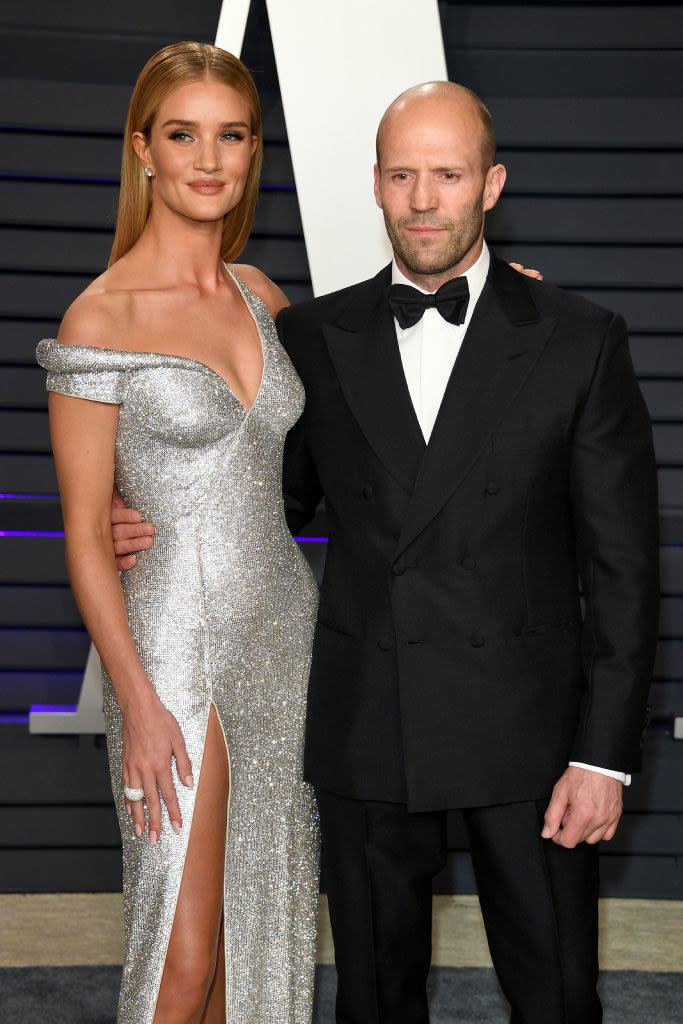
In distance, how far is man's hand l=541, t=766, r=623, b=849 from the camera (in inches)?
80.7

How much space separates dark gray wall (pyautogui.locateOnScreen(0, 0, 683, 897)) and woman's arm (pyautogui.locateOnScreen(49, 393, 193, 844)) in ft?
4.87

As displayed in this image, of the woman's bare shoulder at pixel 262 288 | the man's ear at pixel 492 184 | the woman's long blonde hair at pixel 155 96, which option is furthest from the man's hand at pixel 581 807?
the woman's long blonde hair at pixel 155 96

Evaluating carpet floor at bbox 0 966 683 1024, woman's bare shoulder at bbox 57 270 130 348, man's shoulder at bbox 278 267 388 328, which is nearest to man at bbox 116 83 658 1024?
man's shoulder at bbox 278 267 388 328

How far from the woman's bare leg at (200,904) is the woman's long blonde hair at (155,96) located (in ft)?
2.99

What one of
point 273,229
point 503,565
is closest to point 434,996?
point 503,565

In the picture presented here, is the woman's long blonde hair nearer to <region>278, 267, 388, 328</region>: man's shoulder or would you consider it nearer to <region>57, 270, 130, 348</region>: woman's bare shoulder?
<region>57, 270, 130, 348</region>: woman's bare shoulder

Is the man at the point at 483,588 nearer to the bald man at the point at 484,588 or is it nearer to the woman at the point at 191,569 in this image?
the bald man at the point at 484,588

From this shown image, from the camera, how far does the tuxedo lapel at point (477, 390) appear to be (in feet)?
6.74

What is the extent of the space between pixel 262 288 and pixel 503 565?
2.78 ft

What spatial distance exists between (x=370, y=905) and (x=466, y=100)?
1.40m

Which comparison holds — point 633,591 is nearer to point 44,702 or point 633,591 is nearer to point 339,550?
point 339,550

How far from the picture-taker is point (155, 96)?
2.22 metres

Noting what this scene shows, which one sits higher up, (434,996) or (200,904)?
(200,904)

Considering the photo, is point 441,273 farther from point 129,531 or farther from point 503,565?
point 129,531
